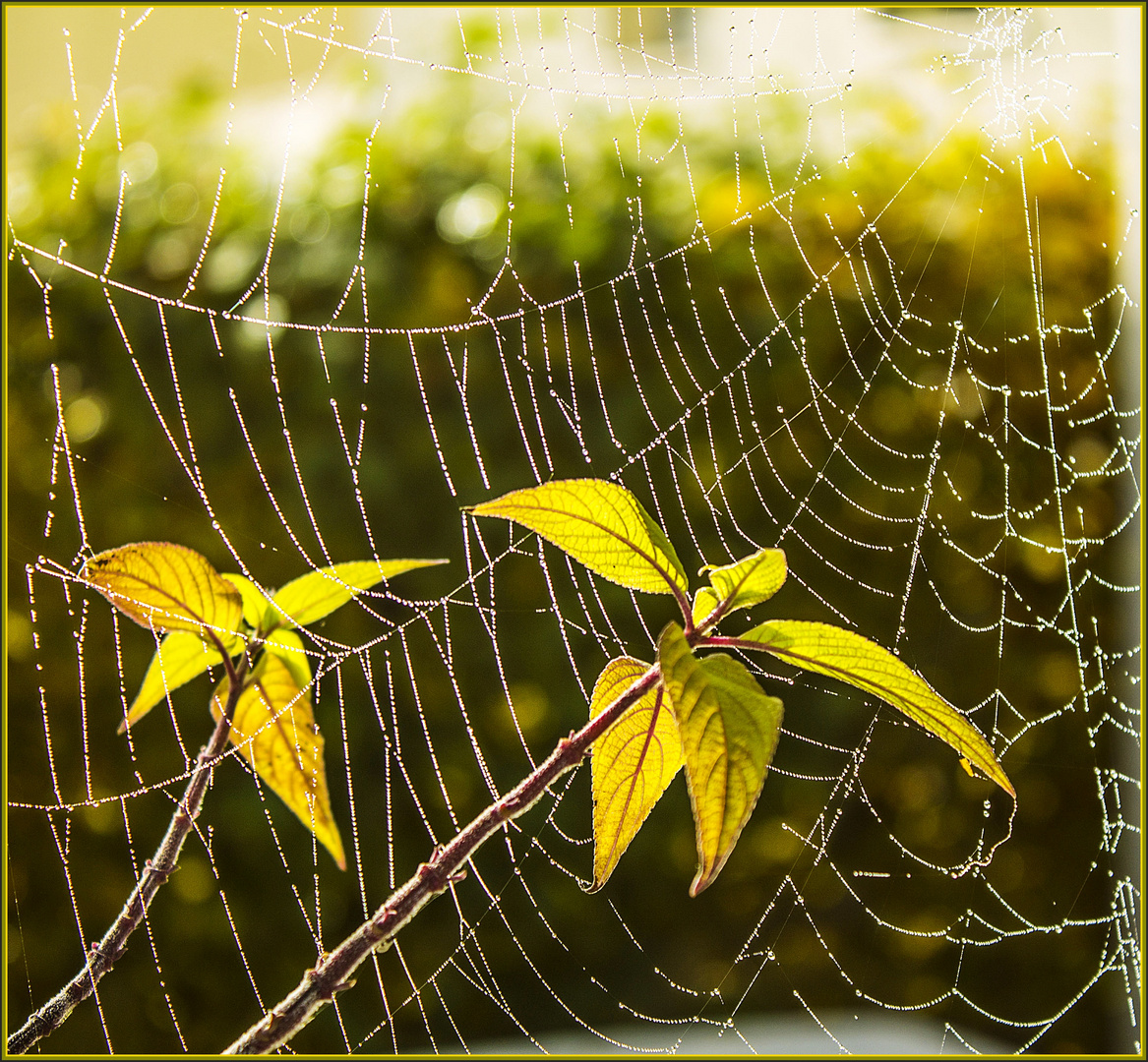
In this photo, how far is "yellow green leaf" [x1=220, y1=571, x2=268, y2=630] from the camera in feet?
1.00

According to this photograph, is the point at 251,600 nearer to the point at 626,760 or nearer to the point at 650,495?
the point at 626,760

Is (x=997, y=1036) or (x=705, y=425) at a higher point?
(x=705, y=425)

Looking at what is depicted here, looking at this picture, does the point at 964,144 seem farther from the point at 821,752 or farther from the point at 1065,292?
the point at 821,752

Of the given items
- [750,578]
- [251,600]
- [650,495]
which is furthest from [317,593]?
[650,495]

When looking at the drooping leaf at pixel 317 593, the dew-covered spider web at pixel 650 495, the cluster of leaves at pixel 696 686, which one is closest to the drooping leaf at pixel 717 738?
the cluster of leaves at pixel 696 686

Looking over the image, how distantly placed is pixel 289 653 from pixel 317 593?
0.07ft

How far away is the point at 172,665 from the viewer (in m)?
0.32

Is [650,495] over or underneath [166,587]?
underneath

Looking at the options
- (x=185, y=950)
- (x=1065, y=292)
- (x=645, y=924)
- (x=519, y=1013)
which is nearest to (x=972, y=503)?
(x=1065, y=292)

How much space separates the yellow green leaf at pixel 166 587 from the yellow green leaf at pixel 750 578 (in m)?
0.13

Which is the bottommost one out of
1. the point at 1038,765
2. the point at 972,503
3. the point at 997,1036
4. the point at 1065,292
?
the point at 997,1036

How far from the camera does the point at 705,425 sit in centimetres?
80

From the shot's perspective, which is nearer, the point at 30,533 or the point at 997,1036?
the point at 30,533

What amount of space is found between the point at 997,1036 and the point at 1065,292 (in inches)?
26.0
